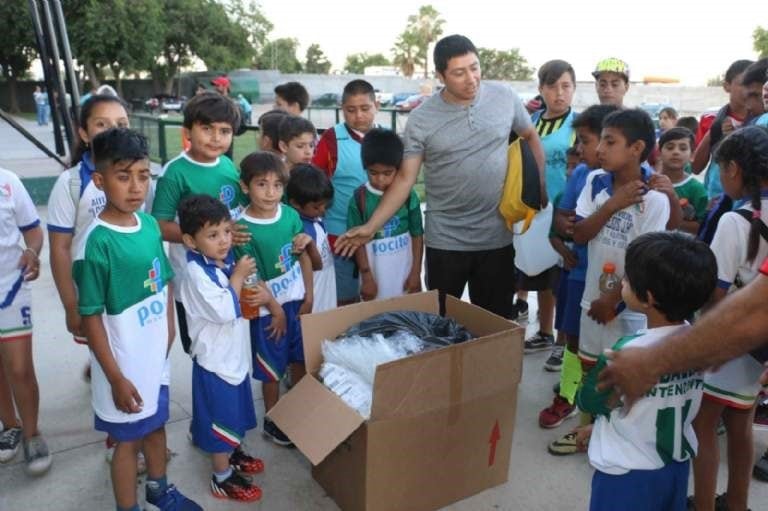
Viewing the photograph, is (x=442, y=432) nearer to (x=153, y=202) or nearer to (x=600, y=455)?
(x=600, y=455)

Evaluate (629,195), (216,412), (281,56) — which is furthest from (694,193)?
(281,56)

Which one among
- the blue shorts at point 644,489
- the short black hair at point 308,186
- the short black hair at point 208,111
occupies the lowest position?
the blue shorts at point 644,489

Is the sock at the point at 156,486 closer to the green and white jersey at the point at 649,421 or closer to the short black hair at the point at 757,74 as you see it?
the green and white jersey at the point at 649,421

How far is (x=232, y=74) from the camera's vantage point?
4241 cm

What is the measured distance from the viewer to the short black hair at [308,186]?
110 inches

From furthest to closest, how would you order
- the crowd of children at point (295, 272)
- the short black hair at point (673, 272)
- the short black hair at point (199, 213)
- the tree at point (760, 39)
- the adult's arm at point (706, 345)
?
the tree at point (760, 39), the short black hair at point (199, 213), the crowd of children at point (295, 272), the short black hair at point (673, 272), the adult's arm at point (706, 345)

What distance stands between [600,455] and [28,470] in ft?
7.29

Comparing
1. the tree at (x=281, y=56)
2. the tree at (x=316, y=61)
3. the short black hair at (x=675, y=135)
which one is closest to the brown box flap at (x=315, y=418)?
the short black hair at (x=675, y=135)

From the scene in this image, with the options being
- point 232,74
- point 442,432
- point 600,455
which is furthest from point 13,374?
point 232,74

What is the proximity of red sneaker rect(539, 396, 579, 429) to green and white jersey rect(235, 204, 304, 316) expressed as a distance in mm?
1282

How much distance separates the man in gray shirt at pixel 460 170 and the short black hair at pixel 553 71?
881 millimetres

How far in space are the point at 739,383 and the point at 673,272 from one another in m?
0.75

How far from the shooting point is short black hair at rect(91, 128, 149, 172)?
6.46ft

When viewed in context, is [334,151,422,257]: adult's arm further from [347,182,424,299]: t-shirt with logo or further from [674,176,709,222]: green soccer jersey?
[674,176,709,222]: green soccer jersey
